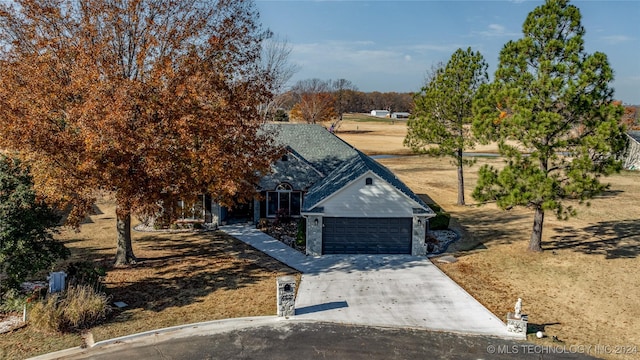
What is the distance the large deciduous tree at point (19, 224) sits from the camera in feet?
50.8

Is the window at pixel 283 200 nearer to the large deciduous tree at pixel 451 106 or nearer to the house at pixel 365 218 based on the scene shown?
the house at pixel 365 218

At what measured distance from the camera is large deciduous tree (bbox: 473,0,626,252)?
65.7 ft

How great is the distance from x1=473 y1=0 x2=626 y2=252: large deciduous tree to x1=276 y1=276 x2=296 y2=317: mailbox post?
1070 cm

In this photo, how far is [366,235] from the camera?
75.7 ft

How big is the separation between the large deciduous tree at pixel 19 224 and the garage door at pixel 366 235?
39.4 feet

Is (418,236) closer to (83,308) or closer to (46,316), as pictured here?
(83,308)

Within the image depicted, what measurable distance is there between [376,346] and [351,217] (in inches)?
370

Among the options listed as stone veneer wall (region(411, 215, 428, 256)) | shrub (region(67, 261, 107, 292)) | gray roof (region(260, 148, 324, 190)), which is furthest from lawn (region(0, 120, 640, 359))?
gray roof (region(260, 148, 324, 190))

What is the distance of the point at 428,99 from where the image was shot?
3356 centimetres

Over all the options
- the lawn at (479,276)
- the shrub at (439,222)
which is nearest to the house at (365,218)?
the lawn at (479,276)

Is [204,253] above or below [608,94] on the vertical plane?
below

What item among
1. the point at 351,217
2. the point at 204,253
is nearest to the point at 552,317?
the point at 351,217

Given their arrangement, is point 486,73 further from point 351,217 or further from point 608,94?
point 351,217

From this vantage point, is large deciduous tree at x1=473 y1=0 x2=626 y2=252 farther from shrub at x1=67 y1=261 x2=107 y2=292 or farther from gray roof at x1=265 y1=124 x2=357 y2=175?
shrub at x1=67 y1=261 x2=107 y2=292
